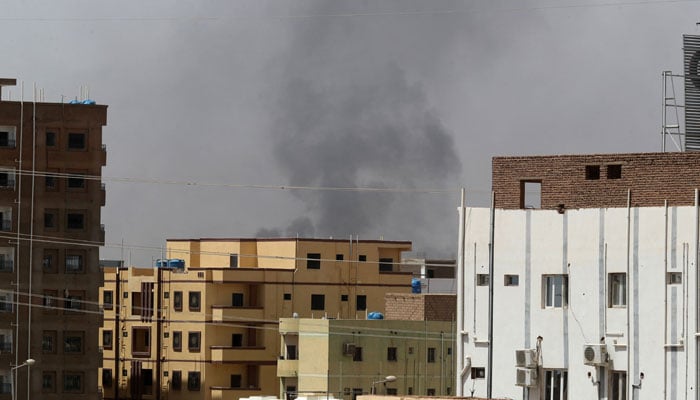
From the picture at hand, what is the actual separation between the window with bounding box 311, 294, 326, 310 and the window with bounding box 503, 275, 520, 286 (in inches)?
2324

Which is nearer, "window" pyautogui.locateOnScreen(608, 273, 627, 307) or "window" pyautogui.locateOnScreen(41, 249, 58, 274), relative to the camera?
"window" pyautogui.locateOnScreen(608, 273, 627, 307)

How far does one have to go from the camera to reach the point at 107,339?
113938 mm

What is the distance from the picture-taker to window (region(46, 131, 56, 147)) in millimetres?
96750

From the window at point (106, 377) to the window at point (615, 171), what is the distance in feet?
227

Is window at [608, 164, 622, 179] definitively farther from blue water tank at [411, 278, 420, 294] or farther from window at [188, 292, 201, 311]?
blue water tank at [411, 278, 420, 294]

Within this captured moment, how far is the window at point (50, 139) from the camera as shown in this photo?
96.8 m

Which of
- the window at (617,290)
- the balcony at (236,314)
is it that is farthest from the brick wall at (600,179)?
the balcony at (236,314)

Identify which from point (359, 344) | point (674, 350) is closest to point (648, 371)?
point (674, 350)

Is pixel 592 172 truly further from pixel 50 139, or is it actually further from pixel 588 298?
pixel 50 139

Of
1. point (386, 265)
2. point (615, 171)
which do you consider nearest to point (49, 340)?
point (386, 265)

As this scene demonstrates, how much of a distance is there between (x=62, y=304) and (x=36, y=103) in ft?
38.4

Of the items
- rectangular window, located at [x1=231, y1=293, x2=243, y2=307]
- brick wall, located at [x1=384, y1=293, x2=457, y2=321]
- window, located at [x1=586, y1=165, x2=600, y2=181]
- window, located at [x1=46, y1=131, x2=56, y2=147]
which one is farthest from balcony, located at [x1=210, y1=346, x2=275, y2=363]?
window, located at [x1=586, y1=165, x2=600, y2=181]

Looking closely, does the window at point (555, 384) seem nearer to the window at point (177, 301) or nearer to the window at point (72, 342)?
the window at point (72, 342)

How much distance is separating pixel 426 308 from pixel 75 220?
73.2 ft
